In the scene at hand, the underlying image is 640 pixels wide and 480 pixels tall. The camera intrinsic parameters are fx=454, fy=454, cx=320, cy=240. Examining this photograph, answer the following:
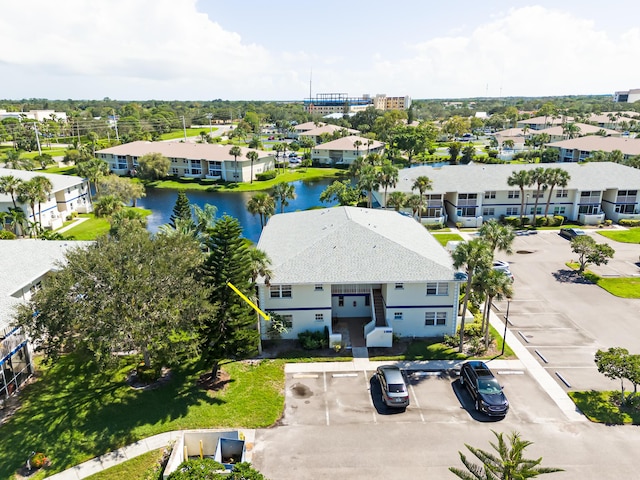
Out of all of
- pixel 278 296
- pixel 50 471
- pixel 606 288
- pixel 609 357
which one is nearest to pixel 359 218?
pixel 278 296

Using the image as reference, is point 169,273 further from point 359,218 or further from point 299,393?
point 359,218

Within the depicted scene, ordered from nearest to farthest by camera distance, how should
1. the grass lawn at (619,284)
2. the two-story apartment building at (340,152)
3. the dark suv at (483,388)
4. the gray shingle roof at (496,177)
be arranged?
1. the dark suv at (483,388)
2. the grass lawn at (619,284)
3. the gray shingle roof at (496,177)
4. the two-story apartment building at (340,152)

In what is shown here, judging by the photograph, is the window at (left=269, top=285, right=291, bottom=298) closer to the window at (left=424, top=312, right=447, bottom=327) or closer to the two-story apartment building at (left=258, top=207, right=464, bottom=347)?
the two-story apartment building at (left=258, top=207, right=464, bottom=347)

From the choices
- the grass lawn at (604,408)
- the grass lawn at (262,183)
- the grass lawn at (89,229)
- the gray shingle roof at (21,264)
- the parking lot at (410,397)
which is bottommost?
the parking lot at (410,397)

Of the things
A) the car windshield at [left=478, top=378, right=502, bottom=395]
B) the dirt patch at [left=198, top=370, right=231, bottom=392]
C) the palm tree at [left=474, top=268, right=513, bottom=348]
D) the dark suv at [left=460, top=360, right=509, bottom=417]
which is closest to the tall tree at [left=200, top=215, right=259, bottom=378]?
the dirt patch at [left=198, top=370, right=231, bottom=392]

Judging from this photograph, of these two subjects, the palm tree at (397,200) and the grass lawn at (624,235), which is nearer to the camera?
the grass lawn at (624,235)

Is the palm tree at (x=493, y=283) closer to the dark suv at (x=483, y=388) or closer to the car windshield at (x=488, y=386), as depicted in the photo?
the dark suv at (x=483, y=388)

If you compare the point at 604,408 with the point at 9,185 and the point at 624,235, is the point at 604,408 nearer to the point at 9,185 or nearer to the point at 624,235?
the point at 624,235

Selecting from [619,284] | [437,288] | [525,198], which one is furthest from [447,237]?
[437,288]

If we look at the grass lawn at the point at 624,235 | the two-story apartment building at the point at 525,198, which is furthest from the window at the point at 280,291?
the grass lawn at the point at 624,235
